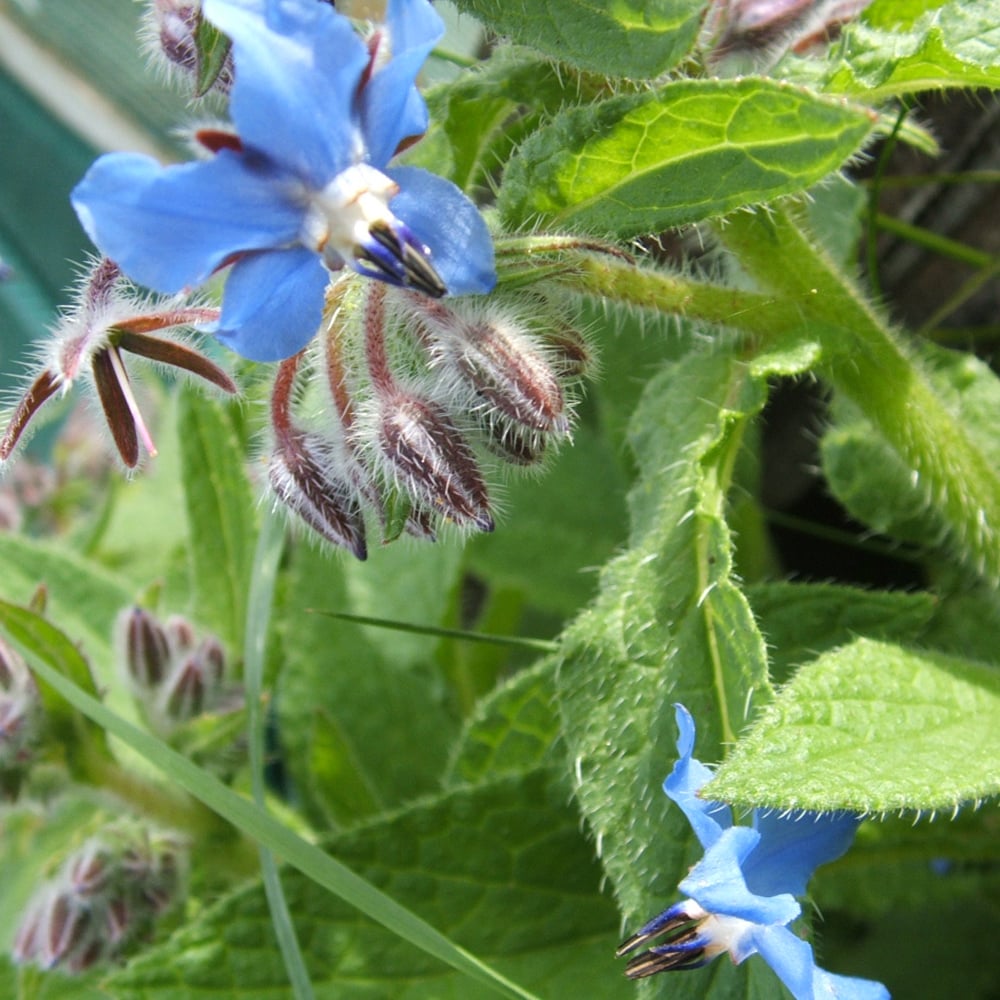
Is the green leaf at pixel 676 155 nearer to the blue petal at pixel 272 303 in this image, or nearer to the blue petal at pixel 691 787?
the blue petal at pixel 272 303

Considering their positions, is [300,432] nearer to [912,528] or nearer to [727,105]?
[727,105]

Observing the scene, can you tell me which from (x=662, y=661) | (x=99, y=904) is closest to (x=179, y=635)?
(x=99, y=904)

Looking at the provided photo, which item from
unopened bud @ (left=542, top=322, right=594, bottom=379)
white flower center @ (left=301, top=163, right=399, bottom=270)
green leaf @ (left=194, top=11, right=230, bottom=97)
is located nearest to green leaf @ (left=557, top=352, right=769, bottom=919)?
unopened bud @ (left=542, top=322, right=594, bottom=379)

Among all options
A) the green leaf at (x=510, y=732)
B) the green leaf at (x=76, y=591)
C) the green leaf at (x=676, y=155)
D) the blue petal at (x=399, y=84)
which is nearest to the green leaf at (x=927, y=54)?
the green leaf at (x=676, y=155)

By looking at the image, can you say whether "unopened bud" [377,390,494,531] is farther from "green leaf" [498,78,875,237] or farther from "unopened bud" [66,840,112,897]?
"unopened bud" [66,840,112,897]

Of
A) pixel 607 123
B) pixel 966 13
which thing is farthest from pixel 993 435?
pixel 607 123
